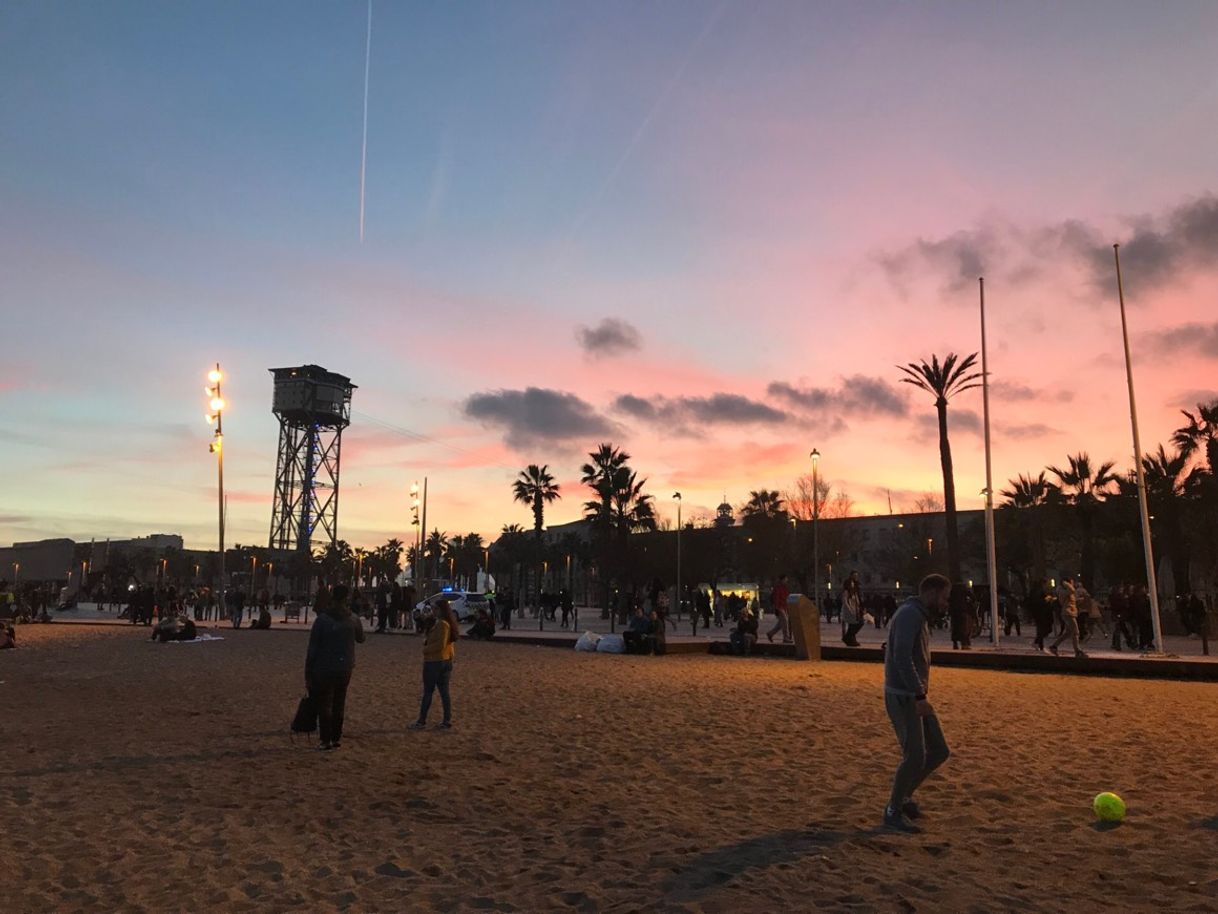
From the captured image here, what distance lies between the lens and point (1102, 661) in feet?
63.8

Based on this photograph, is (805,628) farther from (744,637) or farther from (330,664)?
(330,664)

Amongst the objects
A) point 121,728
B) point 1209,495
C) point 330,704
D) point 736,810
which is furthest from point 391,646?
point 1209,495

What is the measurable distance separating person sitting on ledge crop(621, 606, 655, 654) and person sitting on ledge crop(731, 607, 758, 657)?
7.74 ft

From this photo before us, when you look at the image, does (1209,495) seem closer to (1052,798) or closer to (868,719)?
(868,719)

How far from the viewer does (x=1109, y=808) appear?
677 cm

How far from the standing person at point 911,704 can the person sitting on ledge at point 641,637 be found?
1828cm

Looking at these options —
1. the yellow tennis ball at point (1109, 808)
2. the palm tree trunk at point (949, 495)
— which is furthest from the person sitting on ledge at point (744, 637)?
the yellow tennis ball at point (1109, 808)

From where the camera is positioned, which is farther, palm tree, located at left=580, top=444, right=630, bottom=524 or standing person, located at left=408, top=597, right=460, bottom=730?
palm tree, located at left=580, top=444, right=630, bottom=524

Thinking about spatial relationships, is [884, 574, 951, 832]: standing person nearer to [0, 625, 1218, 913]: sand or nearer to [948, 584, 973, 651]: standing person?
[0, 625, 1218, 913]: sand

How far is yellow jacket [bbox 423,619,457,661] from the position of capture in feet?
37.9

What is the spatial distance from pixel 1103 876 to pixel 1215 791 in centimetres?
319

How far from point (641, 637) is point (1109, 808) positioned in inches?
732

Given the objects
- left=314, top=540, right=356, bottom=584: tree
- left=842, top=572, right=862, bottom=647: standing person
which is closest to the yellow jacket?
left=842, top=572, right=862, bottom=647: standing person

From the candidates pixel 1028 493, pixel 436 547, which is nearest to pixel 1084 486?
pixel 1028 493
